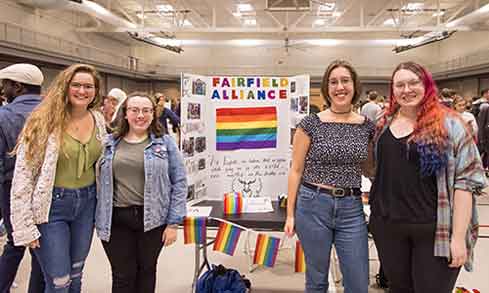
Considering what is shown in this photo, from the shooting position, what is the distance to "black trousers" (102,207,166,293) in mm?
2016

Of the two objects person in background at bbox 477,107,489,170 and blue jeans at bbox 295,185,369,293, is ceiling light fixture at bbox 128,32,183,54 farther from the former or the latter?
blue jeans at bbox 295,185,369,293

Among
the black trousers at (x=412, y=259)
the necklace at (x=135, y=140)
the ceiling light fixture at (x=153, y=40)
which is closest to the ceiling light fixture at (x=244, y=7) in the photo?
the ceiling light fixture at (x=153, y=40)

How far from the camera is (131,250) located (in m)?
2.06

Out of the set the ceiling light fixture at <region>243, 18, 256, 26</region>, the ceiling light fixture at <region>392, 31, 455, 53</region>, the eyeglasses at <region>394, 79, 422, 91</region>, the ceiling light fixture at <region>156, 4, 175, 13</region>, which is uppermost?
the ceiling light fixture at <region>243, 18, 256, 26</region>

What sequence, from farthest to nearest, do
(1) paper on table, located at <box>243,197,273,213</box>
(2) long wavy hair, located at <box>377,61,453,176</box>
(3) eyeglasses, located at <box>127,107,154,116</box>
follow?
(1) paper on table, located at <box>243,197,273,213</box> → (3) eyeglasses, located at <box>127,107,154,116</box> → (2) long wavy hair, located at <box>377,61,453,176</box>

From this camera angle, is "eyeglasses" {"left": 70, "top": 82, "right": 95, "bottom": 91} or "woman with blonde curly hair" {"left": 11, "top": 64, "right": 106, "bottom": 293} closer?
"woman with blonde curly hair" {"left": 11, "top": 64, "right": 106, "bottom": 293}

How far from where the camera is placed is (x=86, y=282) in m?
3.19

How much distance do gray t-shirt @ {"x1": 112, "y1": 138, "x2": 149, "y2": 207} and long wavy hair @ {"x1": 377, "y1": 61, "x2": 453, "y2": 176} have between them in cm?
127

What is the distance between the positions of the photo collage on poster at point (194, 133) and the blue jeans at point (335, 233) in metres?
1.13

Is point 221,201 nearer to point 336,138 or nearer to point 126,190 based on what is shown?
point 126,190

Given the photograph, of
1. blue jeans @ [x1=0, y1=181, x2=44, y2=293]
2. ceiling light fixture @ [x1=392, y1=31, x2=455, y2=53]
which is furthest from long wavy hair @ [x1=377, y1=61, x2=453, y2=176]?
ceiling light fixture @ [x1=392, y1=31, x2=455, y2=53]

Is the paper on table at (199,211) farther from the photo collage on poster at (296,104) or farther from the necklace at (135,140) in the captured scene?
the photo collage on poster at (296,104)

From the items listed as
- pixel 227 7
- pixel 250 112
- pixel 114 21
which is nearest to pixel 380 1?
pixel 227 7

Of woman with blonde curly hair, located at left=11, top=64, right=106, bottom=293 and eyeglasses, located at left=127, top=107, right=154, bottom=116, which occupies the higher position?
eyeglasses, located at left=127, top=107, right=154, bottom=116
